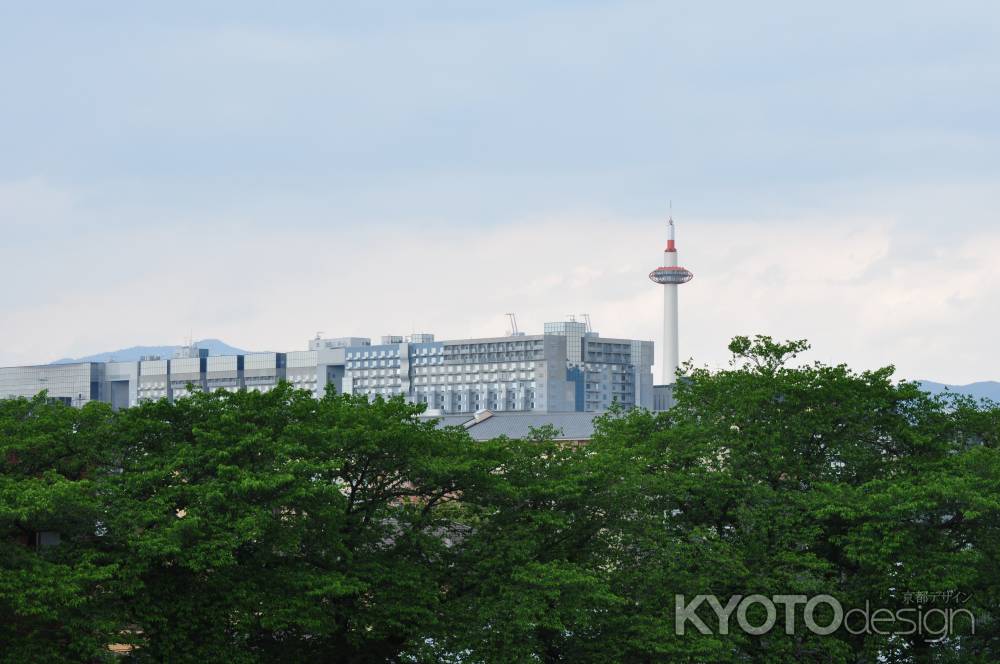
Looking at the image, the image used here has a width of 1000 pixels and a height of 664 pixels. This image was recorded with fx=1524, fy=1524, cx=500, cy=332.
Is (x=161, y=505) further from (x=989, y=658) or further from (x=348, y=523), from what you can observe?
(x=989, y=658)

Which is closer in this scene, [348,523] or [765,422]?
[348,523]

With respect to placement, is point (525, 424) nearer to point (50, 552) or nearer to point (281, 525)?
point (281, 525)

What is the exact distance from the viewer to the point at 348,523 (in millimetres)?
59906

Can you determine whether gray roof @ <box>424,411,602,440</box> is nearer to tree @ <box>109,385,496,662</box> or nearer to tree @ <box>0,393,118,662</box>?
tree @ <box>109,385,496,662</box>

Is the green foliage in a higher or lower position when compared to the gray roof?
lower

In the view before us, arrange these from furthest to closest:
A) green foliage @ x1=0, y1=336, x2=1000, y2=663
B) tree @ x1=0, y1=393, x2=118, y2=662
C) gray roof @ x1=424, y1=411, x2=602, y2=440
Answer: gray roof @ x1=424, y1=411, x2=602, y2=440, green foliage @ x1=0, y1=336, x2=1000, y2=663, tree @ x1=0, y1=393, x2=118, y2=662

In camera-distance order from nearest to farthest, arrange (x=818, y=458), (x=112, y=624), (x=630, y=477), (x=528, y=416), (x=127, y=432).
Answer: (x=112, y=624) → (x=127, y=432) → (x=630, y=477) → (x=818, y=458) → (x=528, y=416)

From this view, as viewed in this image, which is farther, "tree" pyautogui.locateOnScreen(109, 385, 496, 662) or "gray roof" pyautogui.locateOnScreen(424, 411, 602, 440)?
"gray roof" pyautogui.locateOnScreen(424, 411, 602, 440)

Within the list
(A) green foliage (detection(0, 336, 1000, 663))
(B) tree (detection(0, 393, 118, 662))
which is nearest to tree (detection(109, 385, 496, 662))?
(A) green foliage (detection(0, 336, 1000, 663))

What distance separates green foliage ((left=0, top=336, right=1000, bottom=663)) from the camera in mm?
54281

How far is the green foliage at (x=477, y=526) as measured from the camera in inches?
2137

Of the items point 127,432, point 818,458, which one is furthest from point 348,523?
point 818,458

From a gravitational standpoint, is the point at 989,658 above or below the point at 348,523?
below

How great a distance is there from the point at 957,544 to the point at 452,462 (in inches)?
920
